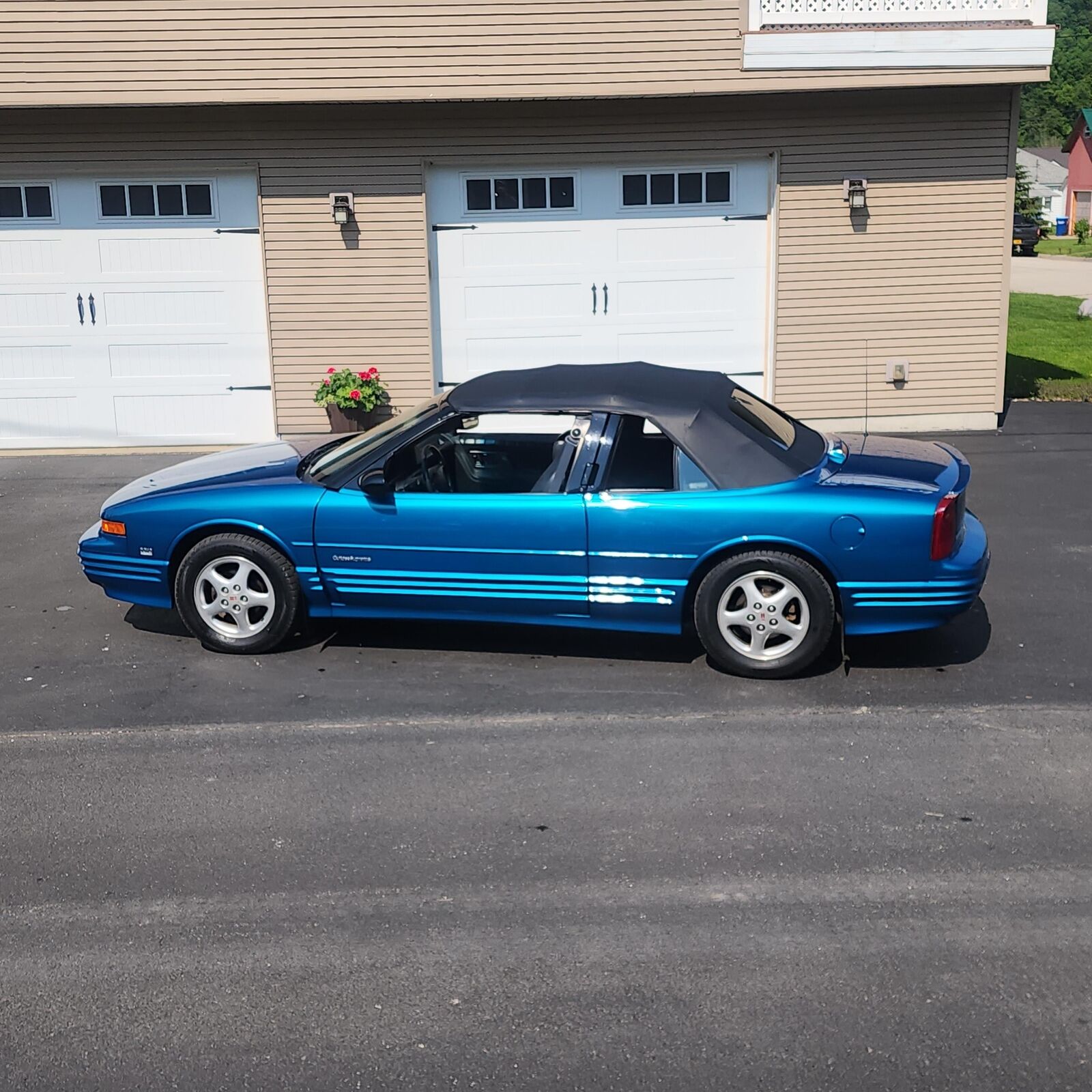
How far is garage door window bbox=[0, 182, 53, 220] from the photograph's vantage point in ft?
40.8

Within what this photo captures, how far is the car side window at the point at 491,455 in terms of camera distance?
659 centimetres

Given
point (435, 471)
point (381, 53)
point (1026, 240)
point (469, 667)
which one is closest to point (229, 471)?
point (435, 471)

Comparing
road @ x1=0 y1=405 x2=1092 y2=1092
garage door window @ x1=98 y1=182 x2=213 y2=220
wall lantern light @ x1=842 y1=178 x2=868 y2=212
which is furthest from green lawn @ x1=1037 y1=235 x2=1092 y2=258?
road @ x1=0 y1=405 x2=1092 y2=1092

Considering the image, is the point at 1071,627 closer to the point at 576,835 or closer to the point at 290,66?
the point at 576,835

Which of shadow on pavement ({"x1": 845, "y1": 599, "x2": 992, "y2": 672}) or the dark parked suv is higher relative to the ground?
the dark parked suv

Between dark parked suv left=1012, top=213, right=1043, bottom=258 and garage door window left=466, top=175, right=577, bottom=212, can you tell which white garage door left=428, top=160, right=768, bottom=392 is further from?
dark parked suv left=1012, top=213, right=1043, bottom=258

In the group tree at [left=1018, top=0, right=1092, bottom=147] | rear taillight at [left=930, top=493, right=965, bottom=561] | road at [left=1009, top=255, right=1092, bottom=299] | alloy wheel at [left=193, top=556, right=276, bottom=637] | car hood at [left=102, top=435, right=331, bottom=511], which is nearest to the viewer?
rear taillight at [left=930, top=493, right=965, bottom=561]

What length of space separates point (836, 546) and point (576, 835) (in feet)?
6.94

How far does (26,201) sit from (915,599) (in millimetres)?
9705

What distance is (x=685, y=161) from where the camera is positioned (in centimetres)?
1254

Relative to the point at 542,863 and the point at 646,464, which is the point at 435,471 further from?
the point at 542,863

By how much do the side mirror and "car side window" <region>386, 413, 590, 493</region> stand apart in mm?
37

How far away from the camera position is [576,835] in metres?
4.88

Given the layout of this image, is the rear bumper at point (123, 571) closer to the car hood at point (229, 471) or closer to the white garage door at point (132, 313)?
the car hood at point (229, 471)
